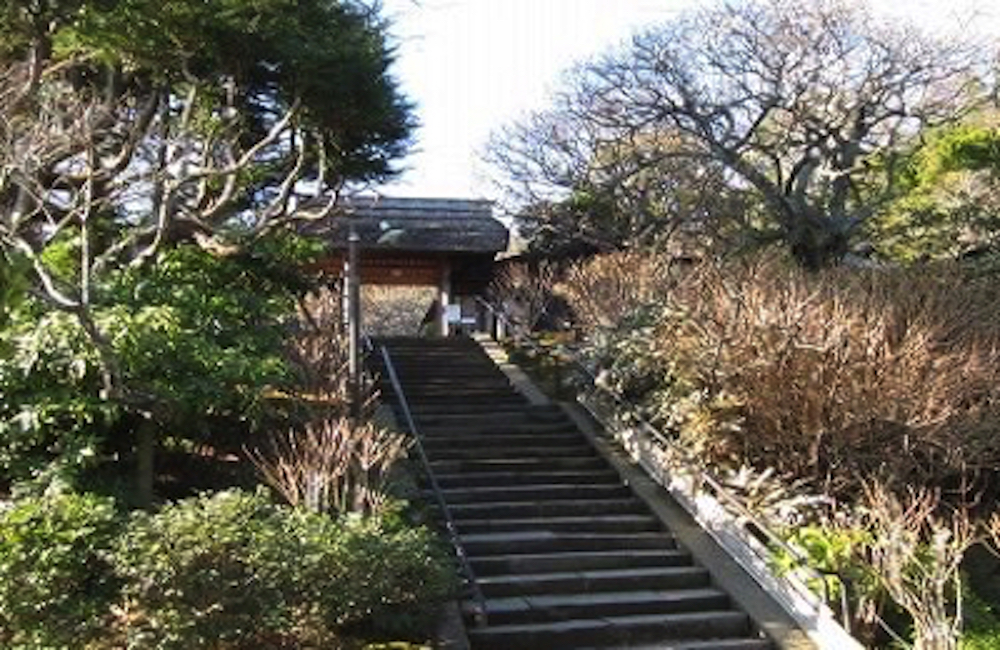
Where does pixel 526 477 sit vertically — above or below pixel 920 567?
above

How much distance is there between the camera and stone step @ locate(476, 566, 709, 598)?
9.05 m

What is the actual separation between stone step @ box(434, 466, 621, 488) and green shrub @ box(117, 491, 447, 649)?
11.9 feet

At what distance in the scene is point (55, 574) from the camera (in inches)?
262

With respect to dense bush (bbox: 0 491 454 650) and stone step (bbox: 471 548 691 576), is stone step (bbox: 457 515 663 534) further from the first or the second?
dense bush (bbox: 0 491 454 650)

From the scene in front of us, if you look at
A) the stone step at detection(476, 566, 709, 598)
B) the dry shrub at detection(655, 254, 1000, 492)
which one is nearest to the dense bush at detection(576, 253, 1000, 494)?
the dry shrub at detection(655, 254, 1000, 492)

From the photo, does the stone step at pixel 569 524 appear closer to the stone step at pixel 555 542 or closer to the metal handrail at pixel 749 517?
the stone step at pixel 555 542

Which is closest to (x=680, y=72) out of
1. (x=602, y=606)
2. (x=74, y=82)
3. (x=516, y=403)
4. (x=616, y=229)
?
(x=616, y=229)

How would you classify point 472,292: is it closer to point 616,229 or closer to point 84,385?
point 616,229

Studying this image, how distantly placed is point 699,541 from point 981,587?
2.57m

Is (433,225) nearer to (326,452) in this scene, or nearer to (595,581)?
(595,581)

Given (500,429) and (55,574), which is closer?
(55,574)

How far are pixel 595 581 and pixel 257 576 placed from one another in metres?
3.53

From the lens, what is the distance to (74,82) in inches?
472

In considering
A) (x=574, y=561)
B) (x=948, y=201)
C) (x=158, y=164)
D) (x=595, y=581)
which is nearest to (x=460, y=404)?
(x=574, y=561)
